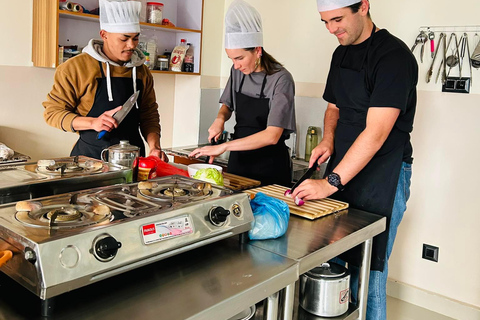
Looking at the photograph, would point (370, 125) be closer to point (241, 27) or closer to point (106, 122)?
point (241, 27)

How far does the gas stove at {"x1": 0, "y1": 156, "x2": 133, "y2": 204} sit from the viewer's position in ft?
4.71

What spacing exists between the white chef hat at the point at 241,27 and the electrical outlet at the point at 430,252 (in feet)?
5.83

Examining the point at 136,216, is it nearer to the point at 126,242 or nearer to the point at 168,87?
the point at 126,242

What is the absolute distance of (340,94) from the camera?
2.11 metres

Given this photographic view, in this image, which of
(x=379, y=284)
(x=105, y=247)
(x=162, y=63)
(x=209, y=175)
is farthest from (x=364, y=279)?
(x=162, y=63)

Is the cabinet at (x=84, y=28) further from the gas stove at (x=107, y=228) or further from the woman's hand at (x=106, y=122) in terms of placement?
the gas stove at (x=107, y=228)

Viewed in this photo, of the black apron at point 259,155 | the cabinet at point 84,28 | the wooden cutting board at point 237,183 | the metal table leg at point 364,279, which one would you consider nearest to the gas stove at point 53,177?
the wooden cutting board at point 237,183

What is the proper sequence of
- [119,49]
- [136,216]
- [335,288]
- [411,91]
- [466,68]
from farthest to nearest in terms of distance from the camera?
[466,68] → [119,49] → [411,91] → [335,288] → [136,216]

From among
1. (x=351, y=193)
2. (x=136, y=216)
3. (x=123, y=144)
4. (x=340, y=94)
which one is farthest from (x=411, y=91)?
(x=136, y=216)

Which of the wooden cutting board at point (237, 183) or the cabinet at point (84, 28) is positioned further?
the cabinet at point (84, 28)

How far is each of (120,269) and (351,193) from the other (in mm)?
1225

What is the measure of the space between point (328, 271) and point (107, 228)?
88cm

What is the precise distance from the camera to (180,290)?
3.75ft

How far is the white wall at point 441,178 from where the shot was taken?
2.99 metres
